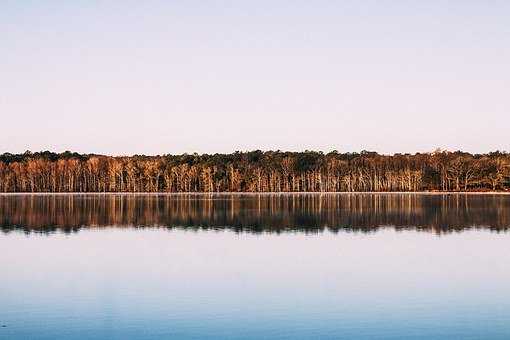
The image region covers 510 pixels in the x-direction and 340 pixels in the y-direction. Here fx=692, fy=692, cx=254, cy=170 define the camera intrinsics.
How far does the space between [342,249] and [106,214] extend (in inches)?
1386

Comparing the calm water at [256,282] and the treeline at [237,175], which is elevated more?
the treeline at [237,175]

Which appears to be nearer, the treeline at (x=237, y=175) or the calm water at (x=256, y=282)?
the calm water at (x=256, y=282)

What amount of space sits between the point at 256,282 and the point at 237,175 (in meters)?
128

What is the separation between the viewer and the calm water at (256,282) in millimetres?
17422

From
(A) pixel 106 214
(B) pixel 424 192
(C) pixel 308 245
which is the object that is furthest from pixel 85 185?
(C) pixel 308 245

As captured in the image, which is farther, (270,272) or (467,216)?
(467,216)

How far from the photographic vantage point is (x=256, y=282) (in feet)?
80.8

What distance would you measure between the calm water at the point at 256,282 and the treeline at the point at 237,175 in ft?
328

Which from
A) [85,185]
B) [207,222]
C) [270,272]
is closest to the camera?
[270,272]

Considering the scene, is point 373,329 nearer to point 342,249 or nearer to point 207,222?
point 342,249

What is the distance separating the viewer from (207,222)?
173ft

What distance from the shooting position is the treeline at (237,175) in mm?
146000

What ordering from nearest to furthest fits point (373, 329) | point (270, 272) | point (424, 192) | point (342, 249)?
point (373, 329)
point (270, 272)
point (342, 249)
point (424, 192)

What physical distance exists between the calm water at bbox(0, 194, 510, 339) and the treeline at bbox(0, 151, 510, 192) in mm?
100007
